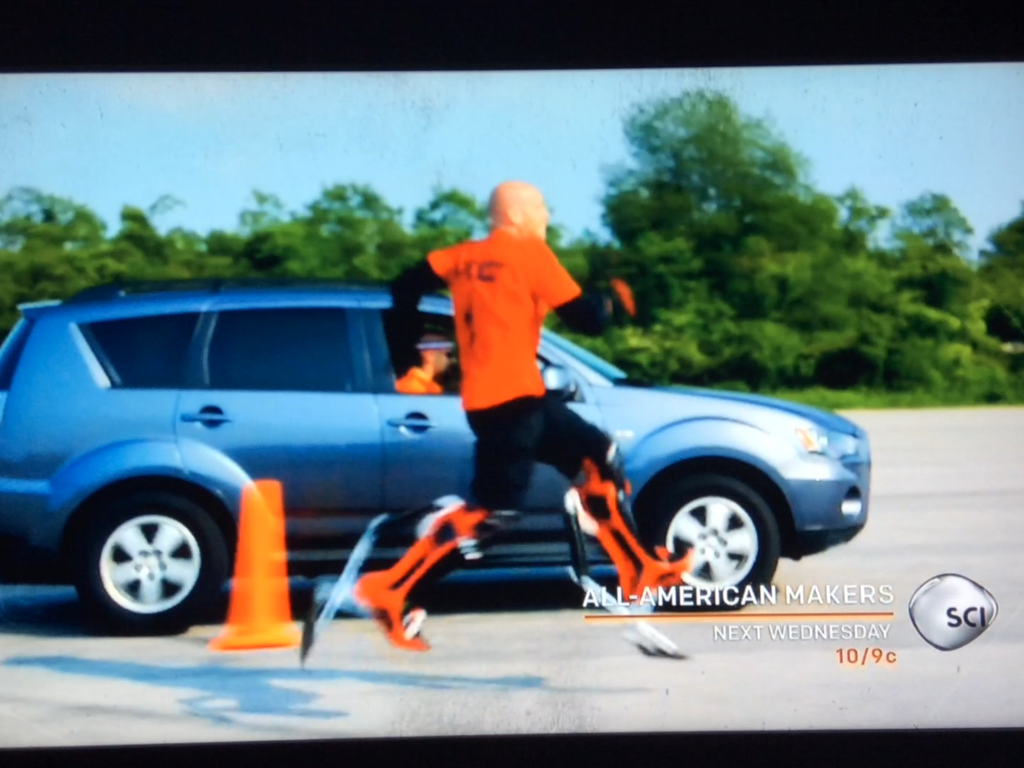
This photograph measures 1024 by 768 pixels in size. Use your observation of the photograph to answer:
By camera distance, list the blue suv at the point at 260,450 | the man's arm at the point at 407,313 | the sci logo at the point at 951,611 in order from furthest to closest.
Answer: the sci logo at the point at 951,611 < the man's arm at the point at 407,313 < the blue suv at the point at 260,450

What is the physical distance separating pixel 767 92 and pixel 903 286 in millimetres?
973

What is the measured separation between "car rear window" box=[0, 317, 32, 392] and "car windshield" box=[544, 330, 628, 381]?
199cm

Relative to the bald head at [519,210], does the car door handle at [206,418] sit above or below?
below

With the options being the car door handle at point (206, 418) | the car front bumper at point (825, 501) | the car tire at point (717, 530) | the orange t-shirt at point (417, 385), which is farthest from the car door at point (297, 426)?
the car front bumper at point (825, 501)

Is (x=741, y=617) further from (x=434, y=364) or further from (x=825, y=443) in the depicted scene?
(x=434, y=364)

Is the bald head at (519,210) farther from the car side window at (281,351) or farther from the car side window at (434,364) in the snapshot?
the car side window at (281,351)

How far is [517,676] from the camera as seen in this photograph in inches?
186

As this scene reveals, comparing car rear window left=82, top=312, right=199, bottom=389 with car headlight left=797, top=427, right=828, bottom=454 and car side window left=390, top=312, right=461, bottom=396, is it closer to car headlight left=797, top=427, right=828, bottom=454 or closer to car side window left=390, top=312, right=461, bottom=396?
→ car side window left=390, top=312, right=461, bottom=396

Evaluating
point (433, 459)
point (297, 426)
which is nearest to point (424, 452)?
point (433, 459)

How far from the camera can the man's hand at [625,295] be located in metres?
4.86

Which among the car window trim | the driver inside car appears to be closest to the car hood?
the driver inside car

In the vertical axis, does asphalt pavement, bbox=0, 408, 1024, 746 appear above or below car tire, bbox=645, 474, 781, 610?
below

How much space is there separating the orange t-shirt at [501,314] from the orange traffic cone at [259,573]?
841 millimetres

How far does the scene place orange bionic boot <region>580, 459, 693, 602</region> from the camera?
4758mm
